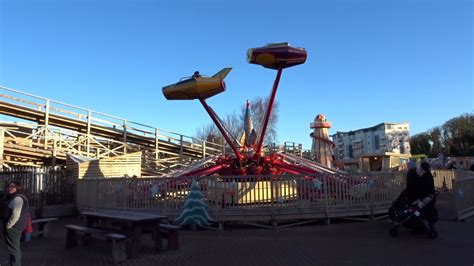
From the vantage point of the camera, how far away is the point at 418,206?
949 cm

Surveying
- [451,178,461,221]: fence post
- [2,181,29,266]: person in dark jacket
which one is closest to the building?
[451,178,461,221]: fence post

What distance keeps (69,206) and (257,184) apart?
857 cm

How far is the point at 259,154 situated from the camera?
16609 millimetres

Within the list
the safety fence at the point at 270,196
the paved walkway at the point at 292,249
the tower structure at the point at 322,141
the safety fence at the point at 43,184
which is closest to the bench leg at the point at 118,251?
the paved walkway at the point at 292,249

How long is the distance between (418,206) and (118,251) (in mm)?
6508

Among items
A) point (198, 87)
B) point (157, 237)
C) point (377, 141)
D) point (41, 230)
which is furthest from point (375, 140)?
point (157, 237)

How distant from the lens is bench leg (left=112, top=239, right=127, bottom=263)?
25.5 ft

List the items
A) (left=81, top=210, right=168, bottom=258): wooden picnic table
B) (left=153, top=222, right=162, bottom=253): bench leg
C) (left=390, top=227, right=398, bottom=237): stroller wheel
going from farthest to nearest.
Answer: (left=390, top=227, right=398, bottom=237): stroller wheel, (left=153, top=222, right=162, bottom=253): bench leg, (left=81, top=210, right=168, bottom=258): wooden picnic table

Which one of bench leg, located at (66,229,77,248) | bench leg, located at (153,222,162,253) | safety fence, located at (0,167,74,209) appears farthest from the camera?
safety fence, located at (0,167,74,209)

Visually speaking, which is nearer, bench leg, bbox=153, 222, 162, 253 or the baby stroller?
bench leg, bbox=153, 222, 162, 253

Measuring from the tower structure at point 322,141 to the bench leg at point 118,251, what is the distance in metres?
18.8

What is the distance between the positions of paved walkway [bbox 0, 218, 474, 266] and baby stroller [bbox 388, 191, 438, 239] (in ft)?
0.76

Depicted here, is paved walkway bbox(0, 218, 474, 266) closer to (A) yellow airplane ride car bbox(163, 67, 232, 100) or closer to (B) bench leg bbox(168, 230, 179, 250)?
(B) bench leg bbox(168, 230, 179, 250)

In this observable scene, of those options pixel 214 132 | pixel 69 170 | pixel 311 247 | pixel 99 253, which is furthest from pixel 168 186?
pixel 214 132
